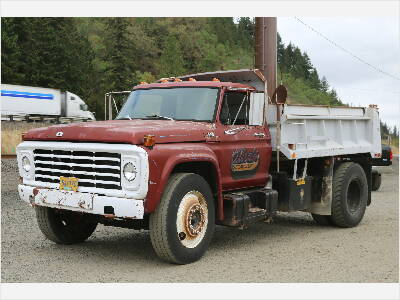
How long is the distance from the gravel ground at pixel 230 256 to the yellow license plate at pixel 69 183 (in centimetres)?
94

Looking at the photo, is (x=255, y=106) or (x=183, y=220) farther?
(x=255, y=106)

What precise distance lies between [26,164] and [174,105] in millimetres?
2203

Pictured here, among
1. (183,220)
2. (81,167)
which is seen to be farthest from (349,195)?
(81,167)

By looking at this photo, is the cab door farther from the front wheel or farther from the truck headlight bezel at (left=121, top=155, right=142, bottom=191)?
the truck headlight bezel at (left=121, top=155, right=142, bottom=191)

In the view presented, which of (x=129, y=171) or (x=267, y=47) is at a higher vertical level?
(x=267, y=47)

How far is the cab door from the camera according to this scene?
7.57 m

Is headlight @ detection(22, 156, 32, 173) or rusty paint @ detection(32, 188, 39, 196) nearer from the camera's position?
rusty paint @ detection(32, 188, 39, 196)

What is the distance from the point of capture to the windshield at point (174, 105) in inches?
303

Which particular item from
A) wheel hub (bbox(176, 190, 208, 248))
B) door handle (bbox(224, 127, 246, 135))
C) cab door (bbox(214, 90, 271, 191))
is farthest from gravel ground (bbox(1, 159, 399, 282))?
door handle (bbox(224, 127, 246, 135))

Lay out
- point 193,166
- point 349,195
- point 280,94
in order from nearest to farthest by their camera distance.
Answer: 1. point 193,166
2. point 280,94
3. point 349,195

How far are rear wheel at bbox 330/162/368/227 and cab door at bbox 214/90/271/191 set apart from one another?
73.2 inches

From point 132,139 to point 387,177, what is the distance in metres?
18.4

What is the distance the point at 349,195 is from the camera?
10258 millimetres

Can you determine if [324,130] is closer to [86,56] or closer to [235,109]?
[235,109]
